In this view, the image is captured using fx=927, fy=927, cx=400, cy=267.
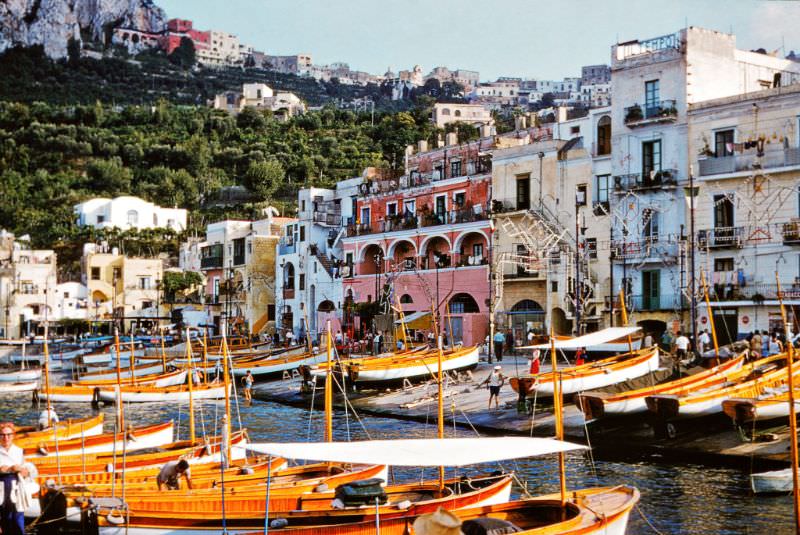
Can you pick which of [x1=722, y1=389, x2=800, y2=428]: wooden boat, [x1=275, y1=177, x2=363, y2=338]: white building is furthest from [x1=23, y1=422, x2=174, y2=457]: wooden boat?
[x1=275, y1=177, x2=363, y2=338]: white building

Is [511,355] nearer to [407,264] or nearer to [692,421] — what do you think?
[407,264]

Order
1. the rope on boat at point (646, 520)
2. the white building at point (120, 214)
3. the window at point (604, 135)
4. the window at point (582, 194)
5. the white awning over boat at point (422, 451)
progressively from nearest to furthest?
1. the white awning over boat at point (422, 451)
2. the rope on boat at point (646, 520)
3. the window at point (604, 135)
4. the window at point (582, 194)
5. the white building at point (120, 214)

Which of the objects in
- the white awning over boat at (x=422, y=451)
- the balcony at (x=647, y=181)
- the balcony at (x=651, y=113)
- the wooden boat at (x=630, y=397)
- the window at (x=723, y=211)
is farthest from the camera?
the balcony at (x=651, y=113)

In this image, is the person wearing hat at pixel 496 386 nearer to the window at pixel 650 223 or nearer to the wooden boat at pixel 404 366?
the wooden boat at pixel 404 366

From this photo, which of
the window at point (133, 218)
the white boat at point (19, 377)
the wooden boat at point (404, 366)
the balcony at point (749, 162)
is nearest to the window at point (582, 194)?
the balcony at point (749, 162)

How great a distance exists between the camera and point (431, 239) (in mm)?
60844

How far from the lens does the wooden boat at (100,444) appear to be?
84.9 feet

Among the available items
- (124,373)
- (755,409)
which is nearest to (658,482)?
(755,409)

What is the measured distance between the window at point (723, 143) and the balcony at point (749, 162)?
40 cm

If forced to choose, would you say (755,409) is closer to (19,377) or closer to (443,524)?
(443,524)

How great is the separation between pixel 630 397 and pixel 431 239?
32822mm

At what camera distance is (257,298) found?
255ft

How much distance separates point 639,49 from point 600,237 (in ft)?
34.2

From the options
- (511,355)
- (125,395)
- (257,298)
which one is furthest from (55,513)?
(257,298)
